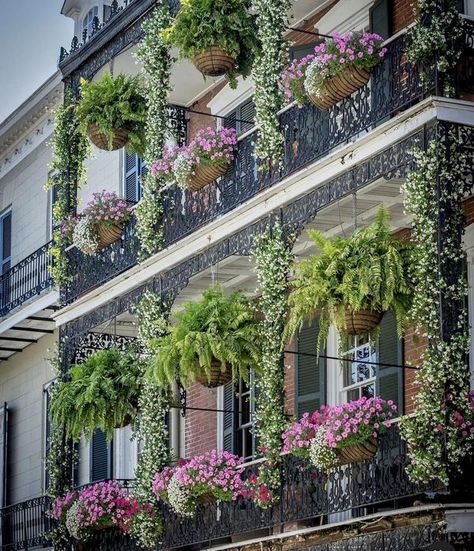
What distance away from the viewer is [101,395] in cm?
2075

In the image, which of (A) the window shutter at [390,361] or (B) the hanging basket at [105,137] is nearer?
(A) the window shutter at [390,361]

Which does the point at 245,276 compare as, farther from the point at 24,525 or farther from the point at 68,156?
the point at 24,525

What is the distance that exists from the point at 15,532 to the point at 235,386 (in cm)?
569

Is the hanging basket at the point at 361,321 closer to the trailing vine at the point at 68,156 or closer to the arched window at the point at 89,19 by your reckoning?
the trailing vine at the point at 68,156

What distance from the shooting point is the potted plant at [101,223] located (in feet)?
72.0

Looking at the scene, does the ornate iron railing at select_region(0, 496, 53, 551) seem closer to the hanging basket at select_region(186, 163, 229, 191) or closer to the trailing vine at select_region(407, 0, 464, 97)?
the hanging basket at select_region(186, 163, 229, 191)

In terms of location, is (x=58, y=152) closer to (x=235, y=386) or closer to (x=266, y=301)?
(x=235, y=386)

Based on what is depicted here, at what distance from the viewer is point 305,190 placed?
17844 mm

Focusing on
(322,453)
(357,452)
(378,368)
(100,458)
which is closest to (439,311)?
(357,452)

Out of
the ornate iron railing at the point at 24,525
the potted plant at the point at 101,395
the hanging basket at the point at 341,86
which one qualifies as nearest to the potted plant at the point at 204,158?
the hanging basket at the point at 341,86

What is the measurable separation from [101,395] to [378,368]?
3.90m

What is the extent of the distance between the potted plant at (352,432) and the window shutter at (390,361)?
5.50 ft

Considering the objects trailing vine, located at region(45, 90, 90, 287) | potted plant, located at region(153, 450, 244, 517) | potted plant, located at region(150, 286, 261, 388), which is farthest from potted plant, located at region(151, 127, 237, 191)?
trailing vine, located at region(45, 90, 90, 287)

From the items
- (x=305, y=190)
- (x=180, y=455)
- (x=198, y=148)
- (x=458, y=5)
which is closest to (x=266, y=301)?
(x=305, y=190)
